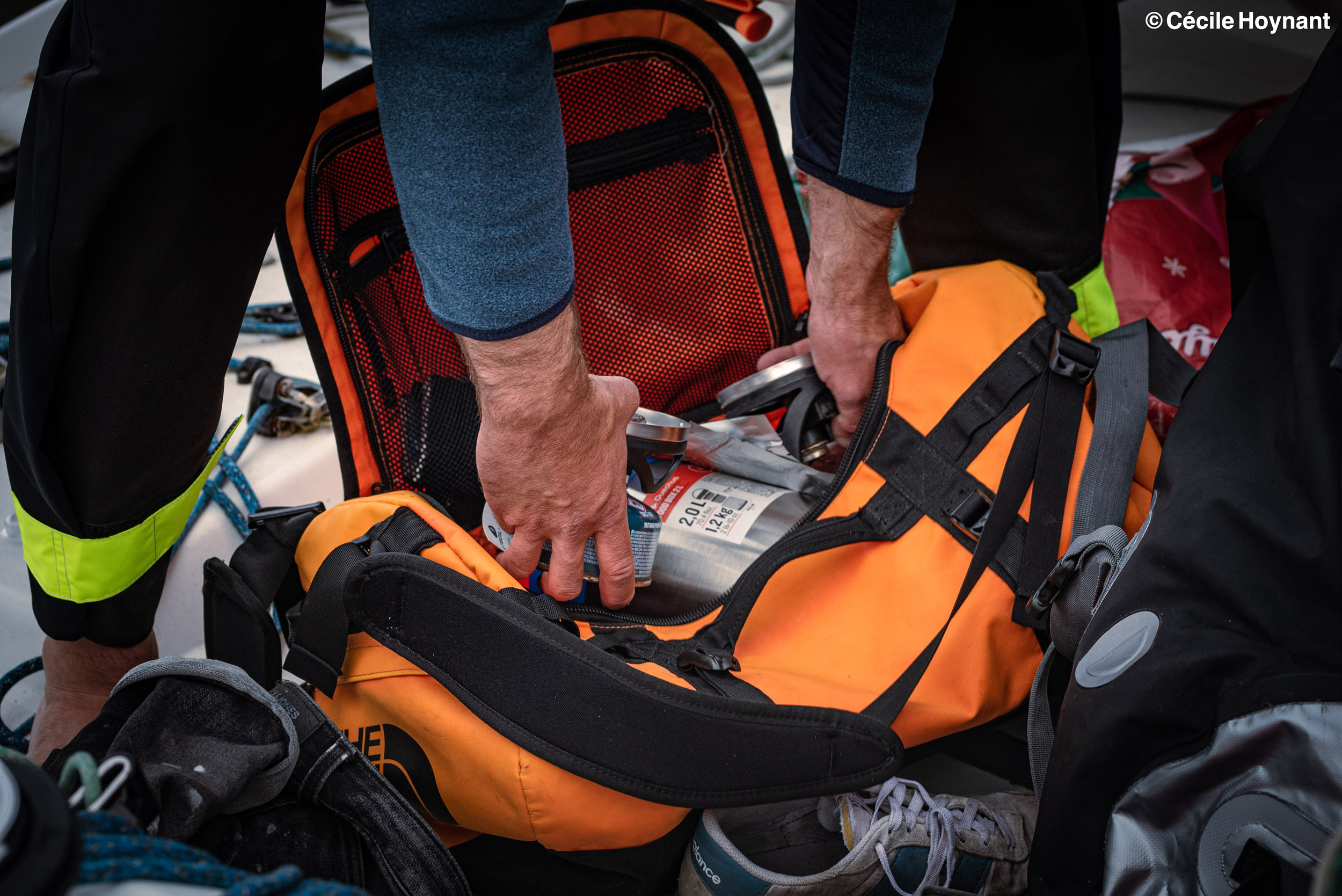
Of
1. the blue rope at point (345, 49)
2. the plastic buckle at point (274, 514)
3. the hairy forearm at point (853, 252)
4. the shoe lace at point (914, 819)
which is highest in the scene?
the blue rope at point (345, 49)

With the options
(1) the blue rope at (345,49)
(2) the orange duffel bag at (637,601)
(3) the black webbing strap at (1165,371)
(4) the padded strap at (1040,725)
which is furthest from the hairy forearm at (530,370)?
(1) the blue rope at (345,49)

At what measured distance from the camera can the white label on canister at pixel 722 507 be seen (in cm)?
94

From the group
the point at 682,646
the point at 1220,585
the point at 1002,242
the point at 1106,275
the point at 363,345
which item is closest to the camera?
the point at 1220,585

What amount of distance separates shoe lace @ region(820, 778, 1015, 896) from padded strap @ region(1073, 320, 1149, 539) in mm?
286

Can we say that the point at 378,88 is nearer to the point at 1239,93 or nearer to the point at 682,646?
the point at 682,646

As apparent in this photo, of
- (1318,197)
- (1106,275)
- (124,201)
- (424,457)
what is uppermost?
(124,201)

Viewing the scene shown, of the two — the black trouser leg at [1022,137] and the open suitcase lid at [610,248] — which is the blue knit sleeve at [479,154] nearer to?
the open suitcase lid at [610,248]

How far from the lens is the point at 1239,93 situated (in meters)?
2.06

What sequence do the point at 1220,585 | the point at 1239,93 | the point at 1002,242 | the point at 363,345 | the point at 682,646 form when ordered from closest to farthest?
the point at 1220,585 < the point at 682,646 < the point at 363,345 < the point at 1002,242 < the point at 1239,93

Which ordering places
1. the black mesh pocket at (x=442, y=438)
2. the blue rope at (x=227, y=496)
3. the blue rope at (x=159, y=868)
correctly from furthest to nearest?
the blue rope at (x=227, y=496)
the black mesh pocket at (x=442, y=438)
the blue rope at (x=159, y=868)

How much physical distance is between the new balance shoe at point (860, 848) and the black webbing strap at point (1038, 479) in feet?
0.34

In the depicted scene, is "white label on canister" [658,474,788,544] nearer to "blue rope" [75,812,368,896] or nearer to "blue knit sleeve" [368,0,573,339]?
"blue knit sleeve" [368,0,573,339]

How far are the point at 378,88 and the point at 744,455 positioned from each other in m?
0.56

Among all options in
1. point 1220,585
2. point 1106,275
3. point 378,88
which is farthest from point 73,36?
point 1106,275
